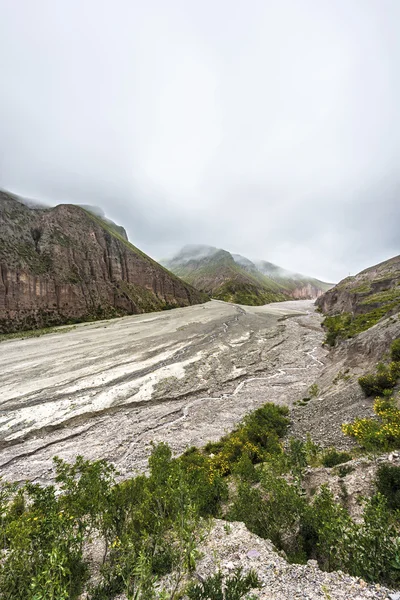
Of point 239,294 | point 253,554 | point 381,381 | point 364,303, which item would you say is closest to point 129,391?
point 253,554

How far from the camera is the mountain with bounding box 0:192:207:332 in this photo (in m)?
62.9

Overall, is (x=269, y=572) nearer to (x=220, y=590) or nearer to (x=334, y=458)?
(x=220, y=590)

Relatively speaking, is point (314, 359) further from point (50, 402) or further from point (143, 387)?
point (50, 402)

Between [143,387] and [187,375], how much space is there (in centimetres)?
594

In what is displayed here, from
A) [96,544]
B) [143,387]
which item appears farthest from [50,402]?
[96,544]

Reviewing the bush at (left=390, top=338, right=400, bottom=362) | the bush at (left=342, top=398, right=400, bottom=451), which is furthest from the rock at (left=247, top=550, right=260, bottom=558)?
the bush at (left=390, top=338, right=400, bottom=362)

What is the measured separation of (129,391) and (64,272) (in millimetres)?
64408

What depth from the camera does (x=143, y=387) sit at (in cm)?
2622

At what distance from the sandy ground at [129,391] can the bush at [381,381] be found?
693 cm

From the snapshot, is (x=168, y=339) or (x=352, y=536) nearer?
(x=352, y=536)

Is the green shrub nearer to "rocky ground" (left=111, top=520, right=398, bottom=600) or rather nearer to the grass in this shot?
"rocky ground" (left=111, top=520, right=398, bottom=600)

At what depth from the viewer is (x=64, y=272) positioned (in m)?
74.9

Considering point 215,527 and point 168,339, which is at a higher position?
point 168,339

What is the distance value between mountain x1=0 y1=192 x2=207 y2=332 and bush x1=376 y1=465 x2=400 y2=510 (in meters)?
73.7
